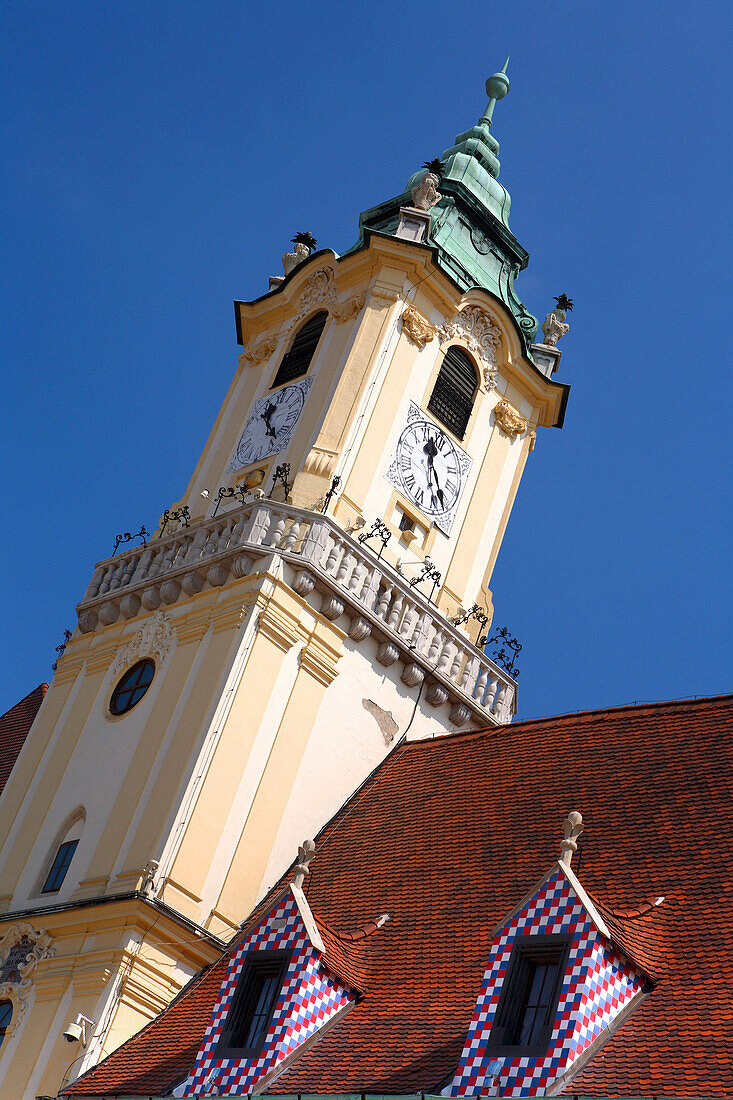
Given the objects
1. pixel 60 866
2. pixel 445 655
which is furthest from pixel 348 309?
pixel 60 866

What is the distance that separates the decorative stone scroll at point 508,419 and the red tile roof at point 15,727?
8.73 m

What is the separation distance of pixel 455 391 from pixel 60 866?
9342 mm

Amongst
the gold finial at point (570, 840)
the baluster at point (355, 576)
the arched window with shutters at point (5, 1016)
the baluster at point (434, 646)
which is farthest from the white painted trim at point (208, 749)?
the gold finial at point (570, 840)

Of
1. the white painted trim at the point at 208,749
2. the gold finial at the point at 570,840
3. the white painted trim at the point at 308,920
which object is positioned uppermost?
the white painted trim at the point at 208,749

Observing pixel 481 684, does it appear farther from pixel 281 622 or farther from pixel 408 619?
pixel 281 622

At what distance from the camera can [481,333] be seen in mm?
23984

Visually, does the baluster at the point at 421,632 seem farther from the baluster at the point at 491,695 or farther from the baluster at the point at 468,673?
the baluster at the point at 491,695

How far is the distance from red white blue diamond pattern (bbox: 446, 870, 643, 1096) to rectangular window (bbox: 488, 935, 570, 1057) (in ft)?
0.21

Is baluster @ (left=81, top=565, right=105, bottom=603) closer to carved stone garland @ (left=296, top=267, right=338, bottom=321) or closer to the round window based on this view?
the round window

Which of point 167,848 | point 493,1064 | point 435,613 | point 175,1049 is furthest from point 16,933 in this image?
point 493,1064

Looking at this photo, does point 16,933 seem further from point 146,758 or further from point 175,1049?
point 175,1049

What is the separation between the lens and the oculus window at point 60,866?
18.7 m

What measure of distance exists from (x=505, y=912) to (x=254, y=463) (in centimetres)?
991

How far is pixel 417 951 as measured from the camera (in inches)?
571
